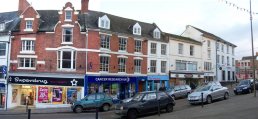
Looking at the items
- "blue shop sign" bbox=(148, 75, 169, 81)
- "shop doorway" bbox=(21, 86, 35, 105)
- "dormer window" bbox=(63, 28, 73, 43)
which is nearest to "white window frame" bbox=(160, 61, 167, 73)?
"blue shop sign" bbox=(148, 75, 169, 81)

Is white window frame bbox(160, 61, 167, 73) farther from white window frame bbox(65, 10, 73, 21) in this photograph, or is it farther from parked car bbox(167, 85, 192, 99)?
white window frame bbox(65, 10, 73, 21)

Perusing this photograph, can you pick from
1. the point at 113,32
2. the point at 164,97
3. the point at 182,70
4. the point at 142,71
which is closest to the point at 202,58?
the point at 182,70

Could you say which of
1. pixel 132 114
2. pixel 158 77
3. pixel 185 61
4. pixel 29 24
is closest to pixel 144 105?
pixel 132 114

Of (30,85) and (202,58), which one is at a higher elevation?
(202,58)

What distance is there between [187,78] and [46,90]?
81.9 ft

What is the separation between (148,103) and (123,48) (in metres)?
21.3

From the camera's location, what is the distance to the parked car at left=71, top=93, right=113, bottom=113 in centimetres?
2970

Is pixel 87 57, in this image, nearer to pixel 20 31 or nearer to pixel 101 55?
pixel 101 55

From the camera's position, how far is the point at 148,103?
22.3m

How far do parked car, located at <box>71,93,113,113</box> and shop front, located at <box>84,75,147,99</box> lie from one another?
26.5 feet

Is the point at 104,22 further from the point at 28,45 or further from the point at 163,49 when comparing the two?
the point at 163,49

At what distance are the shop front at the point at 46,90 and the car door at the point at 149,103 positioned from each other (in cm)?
1688

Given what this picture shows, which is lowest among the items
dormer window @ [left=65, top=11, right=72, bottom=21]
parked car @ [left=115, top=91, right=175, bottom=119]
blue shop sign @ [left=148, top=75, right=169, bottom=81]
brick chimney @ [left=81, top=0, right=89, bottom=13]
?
parked car @ [left=115, top=91, right=175, bottom=119]

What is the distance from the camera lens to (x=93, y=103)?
1174 inches
